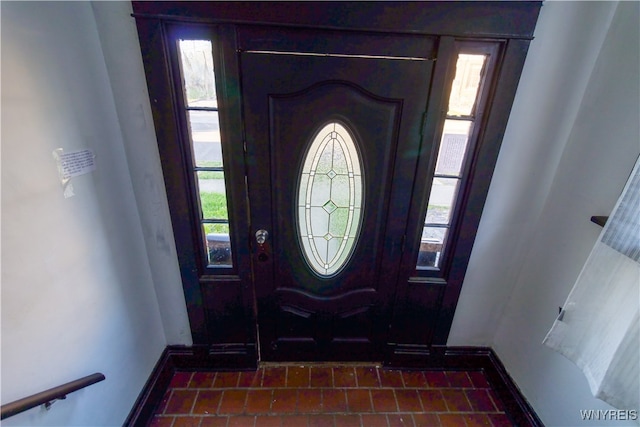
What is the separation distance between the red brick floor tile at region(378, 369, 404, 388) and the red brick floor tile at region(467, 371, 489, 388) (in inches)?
20.0

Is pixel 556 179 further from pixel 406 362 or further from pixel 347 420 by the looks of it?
pixel 347 420

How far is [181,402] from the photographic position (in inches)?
70.2

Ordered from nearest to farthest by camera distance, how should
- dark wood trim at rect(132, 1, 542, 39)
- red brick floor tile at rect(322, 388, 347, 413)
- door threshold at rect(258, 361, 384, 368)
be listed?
dark wood trim at rect(132, 1, 542, 39) < red brick floor tile at rect(322, 388, 347, 413) < door threshold at rect(258, 361, 384, 368)

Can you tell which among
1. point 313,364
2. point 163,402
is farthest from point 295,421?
point 163,402

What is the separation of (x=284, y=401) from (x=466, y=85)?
210 centimetres

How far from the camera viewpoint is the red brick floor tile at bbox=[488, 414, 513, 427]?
5.62 feet

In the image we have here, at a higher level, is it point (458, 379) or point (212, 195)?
point (212, 195)

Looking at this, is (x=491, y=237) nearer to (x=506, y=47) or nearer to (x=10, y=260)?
(x=506, y=47)

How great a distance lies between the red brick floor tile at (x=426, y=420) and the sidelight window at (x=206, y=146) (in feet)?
4.88

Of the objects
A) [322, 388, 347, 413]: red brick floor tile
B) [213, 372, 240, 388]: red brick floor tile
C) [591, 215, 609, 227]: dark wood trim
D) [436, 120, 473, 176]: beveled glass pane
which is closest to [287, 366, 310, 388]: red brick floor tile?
[322, 388, 347, 413]: red brick floor tile

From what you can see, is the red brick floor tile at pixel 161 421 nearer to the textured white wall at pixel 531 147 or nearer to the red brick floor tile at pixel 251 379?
the red brick floor tile at pixel 251 379

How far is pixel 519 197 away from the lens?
1.56m

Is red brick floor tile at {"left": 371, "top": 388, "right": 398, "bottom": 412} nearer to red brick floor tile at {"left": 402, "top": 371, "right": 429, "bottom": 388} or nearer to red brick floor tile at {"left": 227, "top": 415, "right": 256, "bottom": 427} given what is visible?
red brick floor tile at {"left": 402, "top": 371, "right": 429, "bottom": 388}

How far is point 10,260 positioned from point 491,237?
84.4 inches
